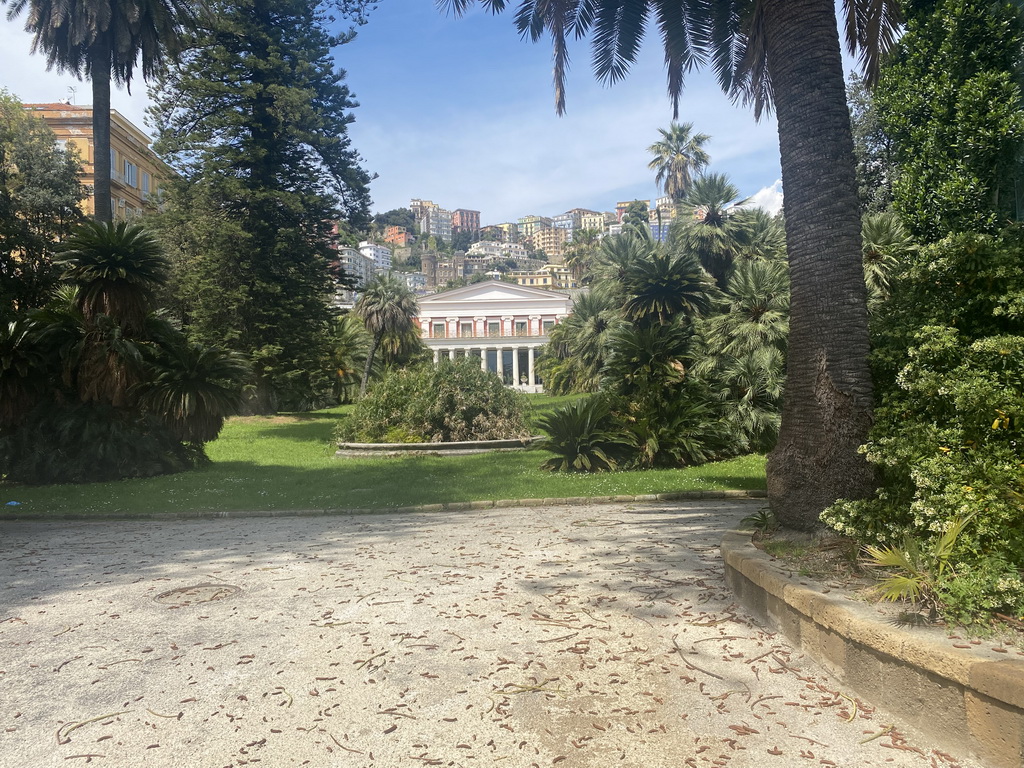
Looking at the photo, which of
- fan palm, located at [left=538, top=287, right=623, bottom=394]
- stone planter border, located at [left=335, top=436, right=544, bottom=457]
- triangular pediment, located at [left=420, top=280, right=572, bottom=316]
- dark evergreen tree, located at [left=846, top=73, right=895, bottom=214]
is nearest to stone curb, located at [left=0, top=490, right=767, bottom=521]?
stone planter border, located at [left=335, top=436, right=544, bottom=457]

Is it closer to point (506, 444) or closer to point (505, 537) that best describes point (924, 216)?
point (505, 537)

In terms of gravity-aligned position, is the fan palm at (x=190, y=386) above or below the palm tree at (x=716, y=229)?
below

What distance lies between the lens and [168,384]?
13.9m

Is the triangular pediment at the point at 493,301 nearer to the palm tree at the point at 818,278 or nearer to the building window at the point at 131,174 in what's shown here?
the building window at the point at 131,174

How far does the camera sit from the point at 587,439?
14750 millimetres

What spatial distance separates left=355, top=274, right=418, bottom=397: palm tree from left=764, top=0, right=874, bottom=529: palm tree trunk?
1790 inches

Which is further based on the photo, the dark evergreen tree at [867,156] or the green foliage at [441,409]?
the dark evergreen tree at [867,156]

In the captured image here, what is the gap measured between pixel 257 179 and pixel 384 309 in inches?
867

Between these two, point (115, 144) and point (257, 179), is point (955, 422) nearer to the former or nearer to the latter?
point (257, 179)

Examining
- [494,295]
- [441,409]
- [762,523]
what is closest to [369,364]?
[441,409]

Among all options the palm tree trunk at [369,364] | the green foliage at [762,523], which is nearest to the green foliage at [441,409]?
the green foliage at [762,523]

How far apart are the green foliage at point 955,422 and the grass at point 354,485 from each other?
682 centimetres

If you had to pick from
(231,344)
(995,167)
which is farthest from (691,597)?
(231,344)

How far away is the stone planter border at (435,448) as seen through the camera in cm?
1847
